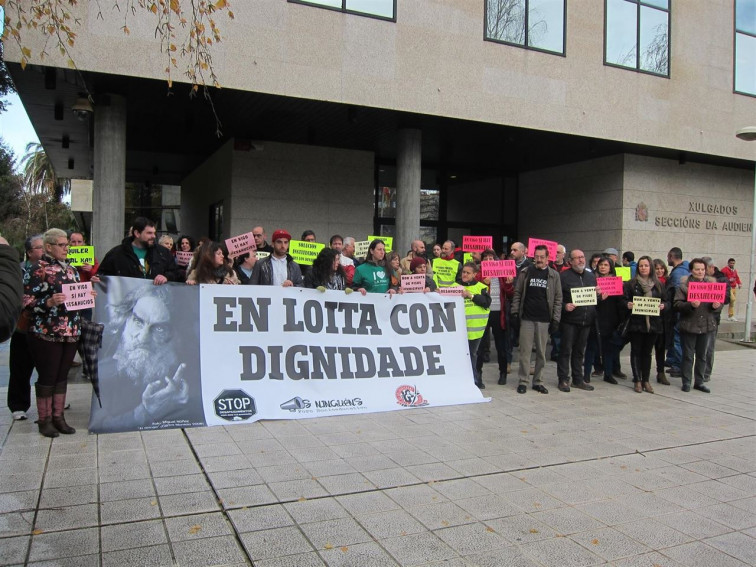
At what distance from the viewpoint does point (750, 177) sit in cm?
1855

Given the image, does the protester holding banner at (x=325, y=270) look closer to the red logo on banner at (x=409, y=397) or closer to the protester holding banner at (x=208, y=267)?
the protester holding banner at (x=208, y=267)

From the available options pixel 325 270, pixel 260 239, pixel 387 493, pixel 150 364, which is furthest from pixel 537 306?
pixel 150 364

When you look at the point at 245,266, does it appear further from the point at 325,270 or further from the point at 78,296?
the point at 78,296

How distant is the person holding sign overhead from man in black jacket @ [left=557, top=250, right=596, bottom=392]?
650 centimetres

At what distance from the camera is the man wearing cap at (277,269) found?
7480 mm

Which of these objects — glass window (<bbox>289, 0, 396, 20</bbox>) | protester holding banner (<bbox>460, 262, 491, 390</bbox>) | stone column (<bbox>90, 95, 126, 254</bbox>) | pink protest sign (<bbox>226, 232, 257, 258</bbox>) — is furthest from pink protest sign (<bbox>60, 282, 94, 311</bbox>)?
glass window (<bbox>289, 0, 396, 20</bbox>)

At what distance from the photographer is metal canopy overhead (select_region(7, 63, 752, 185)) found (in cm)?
1160

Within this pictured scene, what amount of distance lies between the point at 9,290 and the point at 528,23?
1387 centimetres

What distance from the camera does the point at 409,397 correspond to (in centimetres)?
752

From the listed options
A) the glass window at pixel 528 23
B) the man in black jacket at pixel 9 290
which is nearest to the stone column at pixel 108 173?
the glass window at pixel 528 23

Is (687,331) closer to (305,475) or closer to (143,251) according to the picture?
(305,475)

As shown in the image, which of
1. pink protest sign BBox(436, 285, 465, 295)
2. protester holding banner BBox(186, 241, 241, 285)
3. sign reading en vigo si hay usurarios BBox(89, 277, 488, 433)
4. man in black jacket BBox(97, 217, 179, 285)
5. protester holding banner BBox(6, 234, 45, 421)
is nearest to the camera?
sign reading en vigo si hay usurarios BBox(89, 277, 488, 433)

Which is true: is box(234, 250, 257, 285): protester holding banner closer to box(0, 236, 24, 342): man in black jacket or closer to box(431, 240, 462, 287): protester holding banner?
box(431, 240, 462, 287): protester holding banner

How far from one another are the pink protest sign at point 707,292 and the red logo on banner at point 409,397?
15.3 feet
